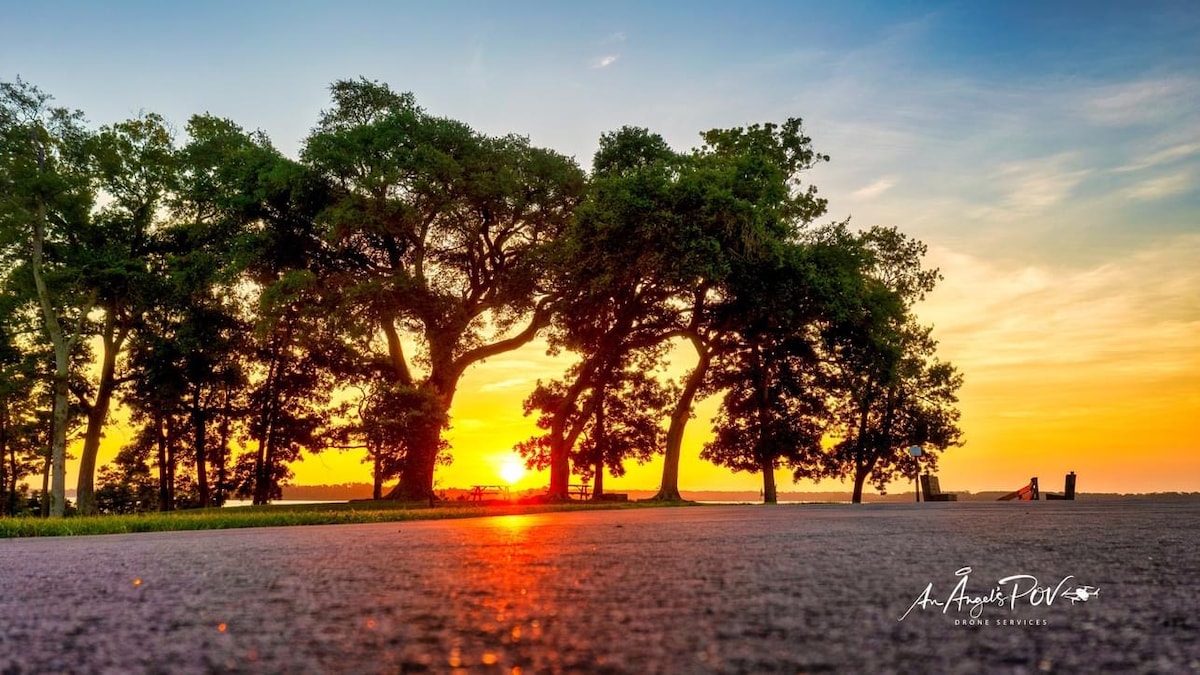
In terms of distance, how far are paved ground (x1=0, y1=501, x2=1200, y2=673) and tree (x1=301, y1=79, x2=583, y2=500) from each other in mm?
26035

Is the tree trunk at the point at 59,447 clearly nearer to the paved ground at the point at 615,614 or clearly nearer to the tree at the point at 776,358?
the tree at the point at 776,358

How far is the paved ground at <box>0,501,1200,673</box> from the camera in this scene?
2162 mm

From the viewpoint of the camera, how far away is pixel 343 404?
4831 cm

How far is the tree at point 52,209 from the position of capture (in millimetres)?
36531

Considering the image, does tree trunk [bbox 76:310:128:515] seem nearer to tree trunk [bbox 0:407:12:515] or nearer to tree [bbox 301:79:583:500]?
tree trunk [bbox 0:407:12:515]

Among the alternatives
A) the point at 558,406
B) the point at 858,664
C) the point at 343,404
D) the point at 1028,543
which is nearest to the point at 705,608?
the point at 858,664

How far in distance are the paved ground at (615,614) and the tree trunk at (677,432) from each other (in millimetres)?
32578

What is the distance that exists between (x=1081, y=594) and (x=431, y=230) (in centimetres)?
3562

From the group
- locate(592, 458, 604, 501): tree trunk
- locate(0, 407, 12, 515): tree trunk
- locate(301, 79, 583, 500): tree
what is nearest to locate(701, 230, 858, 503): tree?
locate(592, 458, 604, 501): tree trunk

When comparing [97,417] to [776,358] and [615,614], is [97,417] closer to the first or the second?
[776,358]

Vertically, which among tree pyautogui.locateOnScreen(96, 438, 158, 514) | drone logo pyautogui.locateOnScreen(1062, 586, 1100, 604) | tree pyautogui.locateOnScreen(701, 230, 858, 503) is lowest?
tree pyautogui.locateOnScreen(96, 438, 158, 514)

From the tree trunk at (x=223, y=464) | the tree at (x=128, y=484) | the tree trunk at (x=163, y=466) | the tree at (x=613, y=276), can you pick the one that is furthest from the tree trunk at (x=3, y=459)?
the tree at (x=613, y=276)

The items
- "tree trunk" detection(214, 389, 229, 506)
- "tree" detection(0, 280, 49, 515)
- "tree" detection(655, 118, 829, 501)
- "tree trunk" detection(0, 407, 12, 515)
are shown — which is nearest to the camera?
"tree" detection(655, 118, 829, 501)

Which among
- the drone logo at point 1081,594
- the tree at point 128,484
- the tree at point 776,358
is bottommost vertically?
the tree at point 128,484
